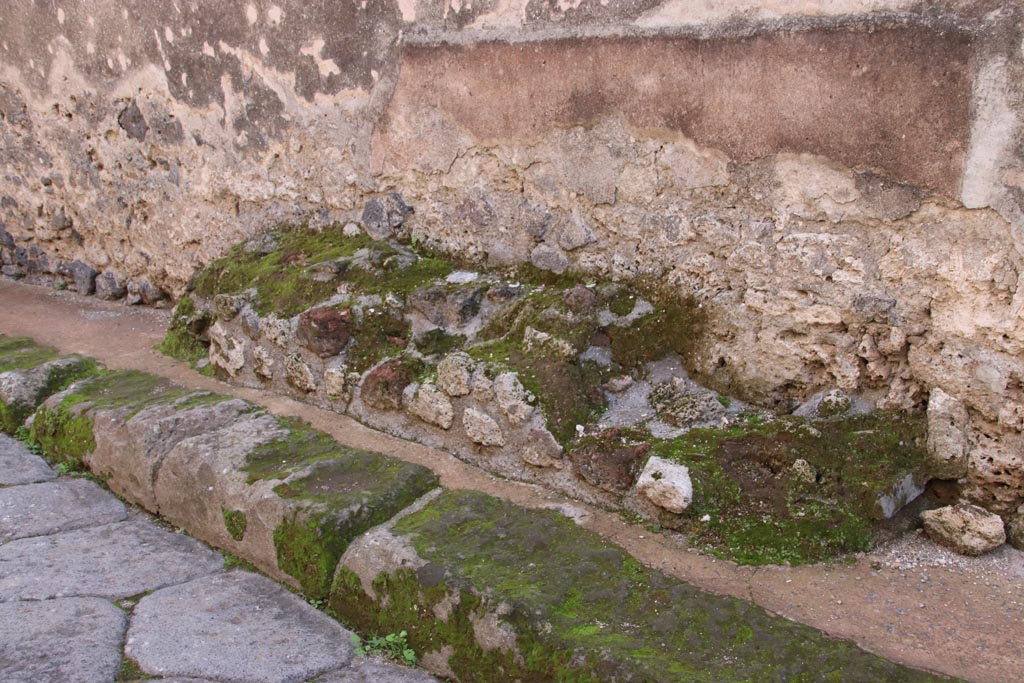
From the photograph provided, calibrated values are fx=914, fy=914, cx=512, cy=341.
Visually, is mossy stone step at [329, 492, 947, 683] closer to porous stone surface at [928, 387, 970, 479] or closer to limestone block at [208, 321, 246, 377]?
porous stone surface at [928, 387, 970, 479]

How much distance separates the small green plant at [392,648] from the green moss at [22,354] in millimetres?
2321

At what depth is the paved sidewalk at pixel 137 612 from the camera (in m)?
2.28

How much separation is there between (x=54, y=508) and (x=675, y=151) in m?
2.43

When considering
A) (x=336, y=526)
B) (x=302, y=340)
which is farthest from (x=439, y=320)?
(x=336, y=526)

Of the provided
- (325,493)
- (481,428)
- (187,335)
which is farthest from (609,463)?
(187,335)

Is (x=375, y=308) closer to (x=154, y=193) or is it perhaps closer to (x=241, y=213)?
(x=241, y=213)

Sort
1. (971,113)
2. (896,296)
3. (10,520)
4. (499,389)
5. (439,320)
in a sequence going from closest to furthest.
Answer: (971,113) < (896,296) < (499,389) < (10,520) < (439,320)

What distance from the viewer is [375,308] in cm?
346

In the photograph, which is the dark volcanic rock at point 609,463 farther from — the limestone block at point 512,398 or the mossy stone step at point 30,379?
the mossy stone step at point 30,379

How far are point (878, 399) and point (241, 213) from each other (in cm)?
300

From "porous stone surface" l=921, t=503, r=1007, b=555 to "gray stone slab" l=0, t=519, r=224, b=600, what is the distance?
2073 mm

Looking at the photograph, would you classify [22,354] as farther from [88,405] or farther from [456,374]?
[456,374]

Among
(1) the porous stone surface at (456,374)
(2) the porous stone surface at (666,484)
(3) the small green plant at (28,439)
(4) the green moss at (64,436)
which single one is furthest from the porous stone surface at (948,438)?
(3) the small green plant at (28,439)

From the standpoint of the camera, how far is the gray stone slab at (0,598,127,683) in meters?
2.25
